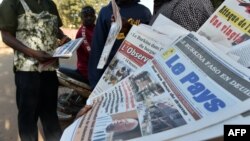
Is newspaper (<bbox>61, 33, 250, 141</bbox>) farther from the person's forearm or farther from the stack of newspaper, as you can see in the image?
the person's forearm

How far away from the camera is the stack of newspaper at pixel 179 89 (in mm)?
851

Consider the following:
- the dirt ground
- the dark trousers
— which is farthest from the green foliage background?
the dark trousers

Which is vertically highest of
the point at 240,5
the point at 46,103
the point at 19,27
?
the point at 240,5

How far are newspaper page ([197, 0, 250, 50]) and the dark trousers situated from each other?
1.87 metres

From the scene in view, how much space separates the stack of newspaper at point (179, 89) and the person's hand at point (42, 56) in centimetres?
155

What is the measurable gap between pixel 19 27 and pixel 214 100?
2.14 metres

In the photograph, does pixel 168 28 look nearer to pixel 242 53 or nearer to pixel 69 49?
pixel 242 53

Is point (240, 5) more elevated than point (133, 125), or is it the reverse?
point (240, 5)

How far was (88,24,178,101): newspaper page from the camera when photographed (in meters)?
1.29

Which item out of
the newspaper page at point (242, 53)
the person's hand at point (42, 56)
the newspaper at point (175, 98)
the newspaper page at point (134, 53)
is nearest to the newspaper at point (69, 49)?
the person's hand at point (42, 56)

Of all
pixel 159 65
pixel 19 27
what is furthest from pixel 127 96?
pixel 19 27

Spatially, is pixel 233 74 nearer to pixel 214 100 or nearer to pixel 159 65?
pixel 214 100

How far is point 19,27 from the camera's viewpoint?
2785mm

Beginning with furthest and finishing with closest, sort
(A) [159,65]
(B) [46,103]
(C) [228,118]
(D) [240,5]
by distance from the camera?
(B) [46,103], (D) [240,5], (A) [159,65], (C) [228,118]
